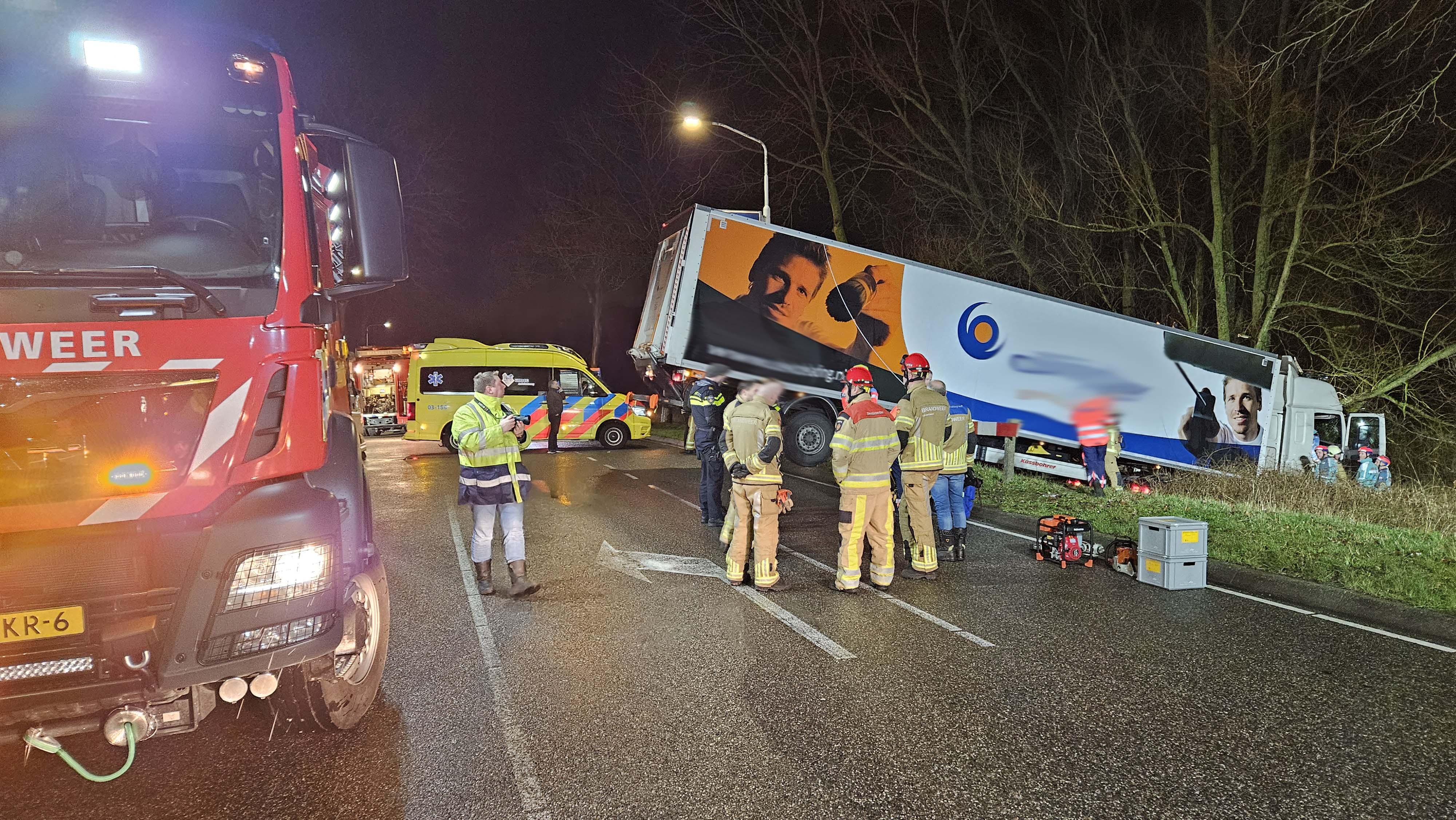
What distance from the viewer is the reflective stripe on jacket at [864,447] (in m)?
6.46

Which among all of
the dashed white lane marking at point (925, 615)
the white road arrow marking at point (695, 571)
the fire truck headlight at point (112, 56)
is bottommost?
the white road arrow marking at point (695, 571)

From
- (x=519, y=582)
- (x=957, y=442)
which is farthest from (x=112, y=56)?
(x=957, y=442)

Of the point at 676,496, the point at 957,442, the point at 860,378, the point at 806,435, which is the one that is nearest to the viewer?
the point at 860,378

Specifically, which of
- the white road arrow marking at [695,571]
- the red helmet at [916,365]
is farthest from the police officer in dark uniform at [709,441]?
the red helmet at [916,365]

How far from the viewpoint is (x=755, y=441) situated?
21.8ft

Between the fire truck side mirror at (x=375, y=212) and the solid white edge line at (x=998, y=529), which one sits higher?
the fire truck side mirror at (x=375, y=212)

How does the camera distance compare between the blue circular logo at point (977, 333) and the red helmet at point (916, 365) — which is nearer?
the red helmet at point (916, 365)

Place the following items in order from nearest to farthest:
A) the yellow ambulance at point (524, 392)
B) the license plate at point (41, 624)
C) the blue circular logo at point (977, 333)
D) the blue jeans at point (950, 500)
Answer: the license plate at point (41, 624)
the blue jeans at point (950, 500)
the blue circular logo at point (977, 333)
the yellow ambulance at point (524, 392)

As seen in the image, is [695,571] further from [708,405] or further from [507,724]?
[507,724]

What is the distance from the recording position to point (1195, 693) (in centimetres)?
460

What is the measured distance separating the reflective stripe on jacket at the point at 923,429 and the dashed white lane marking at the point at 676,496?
10.3 ft

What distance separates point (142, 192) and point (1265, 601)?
7.60 m

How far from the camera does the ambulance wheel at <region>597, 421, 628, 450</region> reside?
20281 millimetres

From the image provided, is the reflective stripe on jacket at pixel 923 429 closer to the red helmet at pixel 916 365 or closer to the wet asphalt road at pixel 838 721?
the red helmet at pixel 916 365
